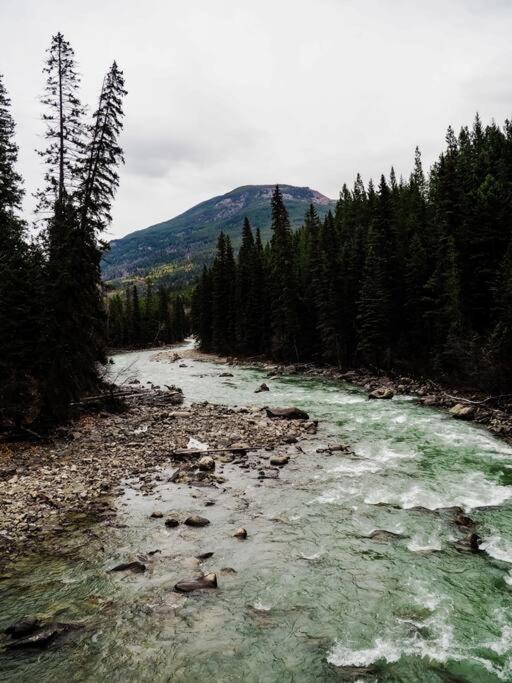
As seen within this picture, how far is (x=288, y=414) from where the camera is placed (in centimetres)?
2345

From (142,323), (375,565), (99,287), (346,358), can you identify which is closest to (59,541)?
(375,565)

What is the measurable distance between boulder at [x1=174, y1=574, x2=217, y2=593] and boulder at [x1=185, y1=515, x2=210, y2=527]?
8.26 ft

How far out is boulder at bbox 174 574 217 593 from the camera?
8570mm

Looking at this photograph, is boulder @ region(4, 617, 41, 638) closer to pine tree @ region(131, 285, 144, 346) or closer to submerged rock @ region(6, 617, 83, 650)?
submerged rock @ region(6, 617, 83, 650)

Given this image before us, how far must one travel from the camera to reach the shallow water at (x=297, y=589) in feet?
22.1

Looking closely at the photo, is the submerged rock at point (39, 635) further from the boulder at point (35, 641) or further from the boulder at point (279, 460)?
the boulder at point (279, 460)

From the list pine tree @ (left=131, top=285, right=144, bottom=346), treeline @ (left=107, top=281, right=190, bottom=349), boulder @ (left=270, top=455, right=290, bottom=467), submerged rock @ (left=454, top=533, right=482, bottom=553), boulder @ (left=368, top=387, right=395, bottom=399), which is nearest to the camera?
submerged rock @ (left=454, top=533, right=482, bottom=553)

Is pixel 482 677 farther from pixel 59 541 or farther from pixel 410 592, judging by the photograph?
pixel 59 541

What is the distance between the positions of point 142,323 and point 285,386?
83.5 meters

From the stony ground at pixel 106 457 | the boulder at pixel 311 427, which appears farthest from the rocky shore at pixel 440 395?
the stony ground at pixel 106 457

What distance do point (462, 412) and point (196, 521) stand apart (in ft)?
58.3

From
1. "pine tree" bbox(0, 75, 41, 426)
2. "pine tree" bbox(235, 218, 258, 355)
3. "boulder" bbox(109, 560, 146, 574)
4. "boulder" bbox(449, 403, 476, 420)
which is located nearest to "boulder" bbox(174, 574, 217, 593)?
"boulder" bbox(109, 560, 146, 574)

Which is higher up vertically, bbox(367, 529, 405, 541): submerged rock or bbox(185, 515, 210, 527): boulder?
bbox(185, 515, 210, 527): boulder

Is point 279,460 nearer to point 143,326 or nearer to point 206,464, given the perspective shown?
point 206,464
